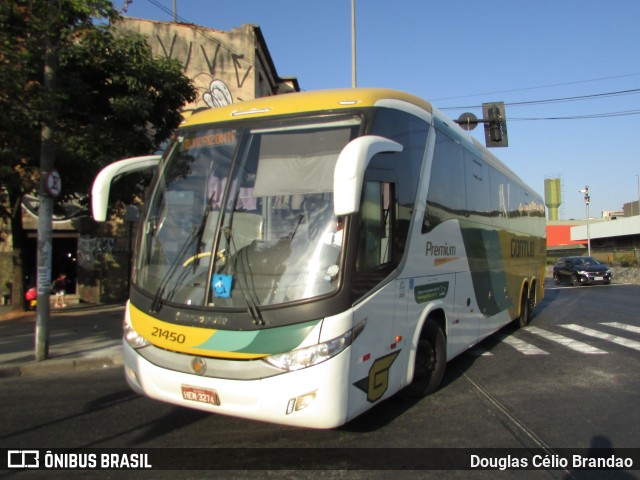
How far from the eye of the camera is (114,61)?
Result: 12680 millimetres

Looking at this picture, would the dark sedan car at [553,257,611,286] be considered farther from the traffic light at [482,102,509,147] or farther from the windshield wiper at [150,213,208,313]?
the windshield wiper at [150,213,208,313]

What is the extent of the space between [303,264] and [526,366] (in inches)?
196

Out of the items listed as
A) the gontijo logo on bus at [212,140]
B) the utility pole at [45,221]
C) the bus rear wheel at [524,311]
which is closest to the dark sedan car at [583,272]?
the bus rear wheel at [524,311]

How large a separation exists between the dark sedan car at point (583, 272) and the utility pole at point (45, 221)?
24659 millimetres

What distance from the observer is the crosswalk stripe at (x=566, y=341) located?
855 cm

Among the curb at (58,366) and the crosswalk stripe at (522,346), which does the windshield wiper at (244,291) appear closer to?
the curb at (58,366)

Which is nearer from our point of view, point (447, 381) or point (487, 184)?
point (447, 381)

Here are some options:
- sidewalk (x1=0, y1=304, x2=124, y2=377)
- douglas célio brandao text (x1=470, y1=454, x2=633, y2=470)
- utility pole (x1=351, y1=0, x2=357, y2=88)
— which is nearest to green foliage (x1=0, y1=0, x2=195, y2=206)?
sidewalk (x1=0, y1=304, x2=124, y2=377)

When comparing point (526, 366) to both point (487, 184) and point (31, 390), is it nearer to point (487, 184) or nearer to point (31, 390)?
point (487, 184)

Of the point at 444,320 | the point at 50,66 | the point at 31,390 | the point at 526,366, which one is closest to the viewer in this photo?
the point at 444,320

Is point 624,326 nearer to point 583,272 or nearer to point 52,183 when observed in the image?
point 52,183

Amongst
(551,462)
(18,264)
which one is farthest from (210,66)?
(551,462)

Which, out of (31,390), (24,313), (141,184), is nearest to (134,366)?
(31,390)

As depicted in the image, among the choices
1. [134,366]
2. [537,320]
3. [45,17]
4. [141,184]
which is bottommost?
[537,320]
